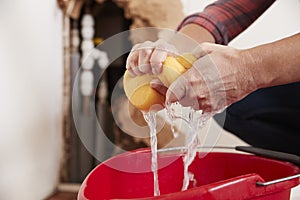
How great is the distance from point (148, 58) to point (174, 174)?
10.8 inches

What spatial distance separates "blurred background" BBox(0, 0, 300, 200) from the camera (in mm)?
1177

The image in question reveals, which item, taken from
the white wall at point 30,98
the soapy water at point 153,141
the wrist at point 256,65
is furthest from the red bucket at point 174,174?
the white wall at point 30,98

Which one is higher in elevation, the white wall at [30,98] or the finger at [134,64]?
the finger at [134,64]

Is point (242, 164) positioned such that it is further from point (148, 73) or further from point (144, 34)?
point (144, 34)

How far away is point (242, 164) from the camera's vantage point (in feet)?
2.59

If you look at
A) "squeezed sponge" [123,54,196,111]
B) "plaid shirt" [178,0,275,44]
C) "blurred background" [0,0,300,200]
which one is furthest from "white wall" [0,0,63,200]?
"squeezed sponge" [123,54,196,111]

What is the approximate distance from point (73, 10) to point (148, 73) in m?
0.95

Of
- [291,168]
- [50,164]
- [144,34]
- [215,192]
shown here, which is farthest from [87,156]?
[215,192]

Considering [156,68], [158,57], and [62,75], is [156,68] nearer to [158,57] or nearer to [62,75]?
[158,57]

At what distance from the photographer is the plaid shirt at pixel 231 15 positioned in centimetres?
96

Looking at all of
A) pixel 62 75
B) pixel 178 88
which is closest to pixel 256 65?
pixel 178 88

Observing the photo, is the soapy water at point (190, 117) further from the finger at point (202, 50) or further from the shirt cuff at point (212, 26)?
the shirt cuff at point (212, 26)

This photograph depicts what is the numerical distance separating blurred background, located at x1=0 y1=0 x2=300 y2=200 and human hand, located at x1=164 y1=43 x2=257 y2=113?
0.51m

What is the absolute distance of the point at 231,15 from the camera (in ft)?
3.23
